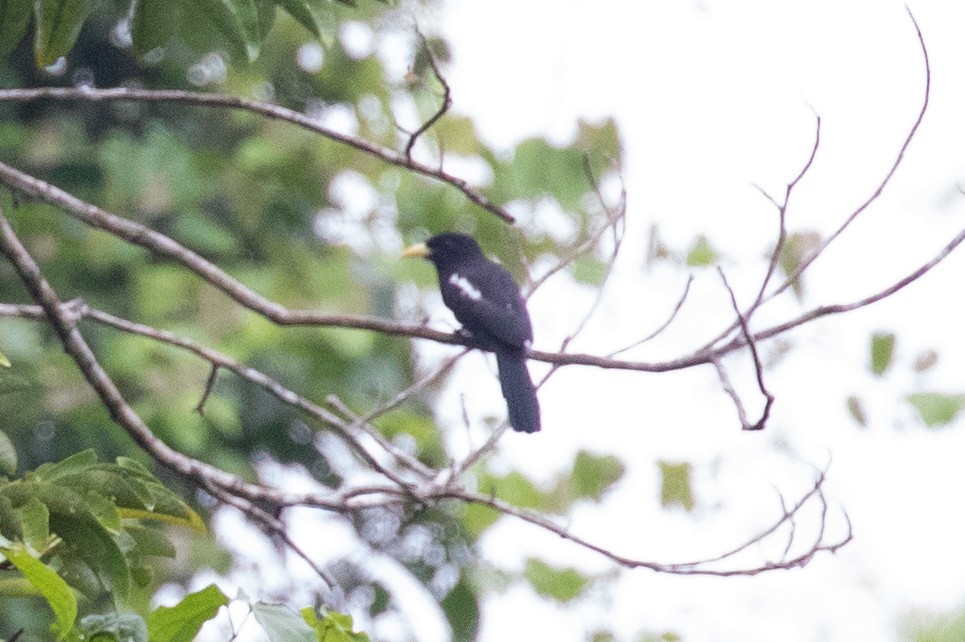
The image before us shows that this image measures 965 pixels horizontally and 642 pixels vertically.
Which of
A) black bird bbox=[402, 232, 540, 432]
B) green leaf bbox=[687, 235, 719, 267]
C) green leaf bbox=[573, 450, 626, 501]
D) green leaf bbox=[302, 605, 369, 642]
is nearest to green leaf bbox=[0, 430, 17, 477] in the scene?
green leaf bbox=[302, 605, 369, 642]

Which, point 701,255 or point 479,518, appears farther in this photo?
point 479,518

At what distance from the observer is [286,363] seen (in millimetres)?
5191

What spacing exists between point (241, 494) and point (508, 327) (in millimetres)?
1570

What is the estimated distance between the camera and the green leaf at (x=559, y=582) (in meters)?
4.76

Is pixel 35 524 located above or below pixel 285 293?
below

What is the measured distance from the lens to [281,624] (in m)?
1.69

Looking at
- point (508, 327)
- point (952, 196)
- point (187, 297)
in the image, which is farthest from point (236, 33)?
point (952, 196)

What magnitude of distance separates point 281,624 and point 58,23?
1147mm

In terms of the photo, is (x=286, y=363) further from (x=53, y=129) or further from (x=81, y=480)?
(x=81, y=480)

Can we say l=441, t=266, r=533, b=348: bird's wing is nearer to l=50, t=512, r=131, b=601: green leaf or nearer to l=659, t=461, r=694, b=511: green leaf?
l=659, t=461, r=694, b=511: green leaf

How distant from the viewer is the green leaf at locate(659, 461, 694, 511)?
460 cm

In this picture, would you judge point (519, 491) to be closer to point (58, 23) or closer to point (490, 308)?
point (490, 308)

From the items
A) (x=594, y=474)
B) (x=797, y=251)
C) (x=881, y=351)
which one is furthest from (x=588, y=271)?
(x=797, y=251)

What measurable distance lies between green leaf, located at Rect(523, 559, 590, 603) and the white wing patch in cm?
105
